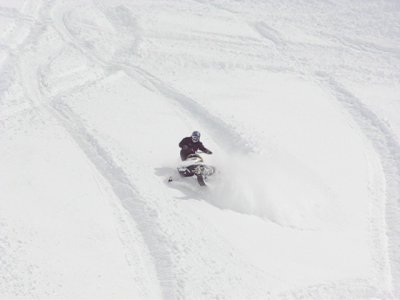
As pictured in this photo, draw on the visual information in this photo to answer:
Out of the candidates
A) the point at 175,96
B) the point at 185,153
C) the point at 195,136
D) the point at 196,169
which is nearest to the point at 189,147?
the point at 185,153

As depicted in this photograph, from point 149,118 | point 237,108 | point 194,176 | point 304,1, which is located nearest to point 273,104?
point 237,108

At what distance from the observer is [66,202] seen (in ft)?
45.8

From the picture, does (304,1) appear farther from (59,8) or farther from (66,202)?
(66,202)

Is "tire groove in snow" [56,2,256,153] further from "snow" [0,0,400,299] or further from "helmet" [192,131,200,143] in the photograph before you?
"helmet" [192,131,200,143]

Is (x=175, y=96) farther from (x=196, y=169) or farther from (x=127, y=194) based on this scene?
(x=127, y=194)

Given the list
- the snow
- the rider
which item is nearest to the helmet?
the rider

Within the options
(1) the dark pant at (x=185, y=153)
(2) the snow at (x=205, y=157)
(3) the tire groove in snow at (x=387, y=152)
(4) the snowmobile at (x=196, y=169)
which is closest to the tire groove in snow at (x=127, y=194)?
(2) the snow at (x=205, y=157)

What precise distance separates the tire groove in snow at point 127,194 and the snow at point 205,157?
5cm

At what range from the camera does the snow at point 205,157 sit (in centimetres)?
1246

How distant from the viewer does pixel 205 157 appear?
55.3 ft

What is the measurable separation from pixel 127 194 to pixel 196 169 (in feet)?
6.70

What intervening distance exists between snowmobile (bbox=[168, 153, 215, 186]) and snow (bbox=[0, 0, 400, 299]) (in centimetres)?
30

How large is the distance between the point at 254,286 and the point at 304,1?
71.5 feet

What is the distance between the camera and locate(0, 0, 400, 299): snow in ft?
40.9
